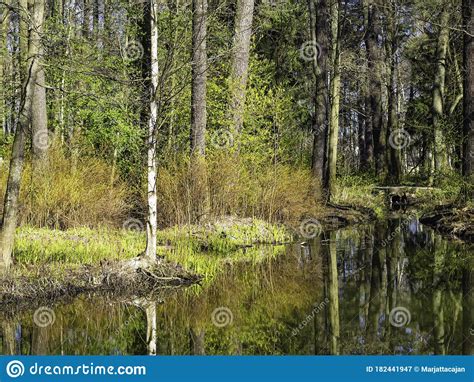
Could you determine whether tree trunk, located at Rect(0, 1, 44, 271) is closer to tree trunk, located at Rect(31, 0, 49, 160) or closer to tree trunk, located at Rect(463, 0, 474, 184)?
tree trunk, located at Rect(31, 0, 49, 160)

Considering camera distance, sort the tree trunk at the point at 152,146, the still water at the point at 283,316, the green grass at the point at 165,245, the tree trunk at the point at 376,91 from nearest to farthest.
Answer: the still water at the point at 283,316 → the tree trunk at the point at 152,146 → the green grass at the point at 165,245 → the tree trunk at the point at 376,91

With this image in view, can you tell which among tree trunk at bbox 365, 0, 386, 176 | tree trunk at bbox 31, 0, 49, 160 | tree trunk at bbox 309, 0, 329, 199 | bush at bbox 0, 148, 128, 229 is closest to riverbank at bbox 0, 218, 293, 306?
bush at bbox 0, 148, 128, 229

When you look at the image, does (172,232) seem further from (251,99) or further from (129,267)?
(251,99)

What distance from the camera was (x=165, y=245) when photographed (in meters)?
9.92

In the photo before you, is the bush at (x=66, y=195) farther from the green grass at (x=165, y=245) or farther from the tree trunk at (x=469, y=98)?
the tree trunk at (x=469, y=98)

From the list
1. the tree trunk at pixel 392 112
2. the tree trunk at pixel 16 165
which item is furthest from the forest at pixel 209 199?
the tree trunk at pixel 392 112

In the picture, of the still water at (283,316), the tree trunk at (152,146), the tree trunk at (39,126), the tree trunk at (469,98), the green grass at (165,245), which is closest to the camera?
the still water at (283,316)

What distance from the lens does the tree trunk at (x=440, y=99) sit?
19422mm

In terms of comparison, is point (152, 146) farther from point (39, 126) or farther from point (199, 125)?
point (39, 126)

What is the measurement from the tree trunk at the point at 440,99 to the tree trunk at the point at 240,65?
665 cm

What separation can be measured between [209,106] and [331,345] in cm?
1111

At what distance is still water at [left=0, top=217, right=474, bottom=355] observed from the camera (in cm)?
557

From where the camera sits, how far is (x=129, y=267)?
795cm

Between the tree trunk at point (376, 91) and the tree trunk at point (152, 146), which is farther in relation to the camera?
the tree trunk at point (376, 91)
